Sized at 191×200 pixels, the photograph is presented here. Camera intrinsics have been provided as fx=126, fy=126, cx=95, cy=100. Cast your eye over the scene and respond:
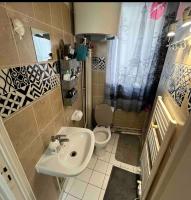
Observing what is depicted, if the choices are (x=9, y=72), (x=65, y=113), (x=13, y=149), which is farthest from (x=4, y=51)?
(x=65, y=113)

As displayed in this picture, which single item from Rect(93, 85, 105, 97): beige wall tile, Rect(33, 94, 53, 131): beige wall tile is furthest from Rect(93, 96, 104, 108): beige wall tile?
Rect(33, 94, 53, 131): beige wall tile

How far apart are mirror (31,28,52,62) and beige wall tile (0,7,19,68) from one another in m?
0.19

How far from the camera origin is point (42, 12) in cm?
93

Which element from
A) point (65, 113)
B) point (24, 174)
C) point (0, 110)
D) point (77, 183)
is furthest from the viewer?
point (77, 183)

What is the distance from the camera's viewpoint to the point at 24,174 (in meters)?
0.84

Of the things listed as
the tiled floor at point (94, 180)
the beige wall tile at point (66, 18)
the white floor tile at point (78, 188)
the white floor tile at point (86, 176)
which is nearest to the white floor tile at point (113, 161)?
the tiled floor at point (94, 180)

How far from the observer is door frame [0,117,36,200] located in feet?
2.16

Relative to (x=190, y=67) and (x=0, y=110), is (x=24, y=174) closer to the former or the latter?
(x=0, y=110)

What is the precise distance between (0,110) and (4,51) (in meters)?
0.31

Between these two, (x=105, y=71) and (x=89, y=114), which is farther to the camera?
A: (x=89, y=114)

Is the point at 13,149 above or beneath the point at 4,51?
beneath

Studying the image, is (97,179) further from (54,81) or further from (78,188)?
(54,81)

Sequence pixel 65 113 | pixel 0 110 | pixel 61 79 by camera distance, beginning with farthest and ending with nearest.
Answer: pixel 65 113 < pixel 61 79 < pixel 0 110

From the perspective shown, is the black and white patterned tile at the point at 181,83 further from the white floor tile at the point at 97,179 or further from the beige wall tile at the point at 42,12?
the white floor tile at the point at 97,179
